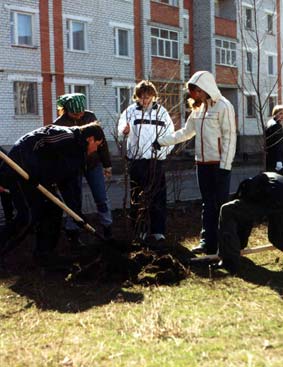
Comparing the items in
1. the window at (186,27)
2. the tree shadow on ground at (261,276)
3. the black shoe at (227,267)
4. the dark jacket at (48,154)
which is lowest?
the tree shadow on ground at (261,276)

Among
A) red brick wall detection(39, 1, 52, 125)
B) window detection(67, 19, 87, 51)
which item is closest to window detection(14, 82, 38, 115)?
red brick wall detection(39, 1, 52, 125)

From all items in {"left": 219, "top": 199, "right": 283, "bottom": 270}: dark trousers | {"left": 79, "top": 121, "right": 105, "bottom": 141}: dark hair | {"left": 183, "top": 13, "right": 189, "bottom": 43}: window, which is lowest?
{"left": 219, "top": 199, "right": 283, "bottom": 270}: dark trousers

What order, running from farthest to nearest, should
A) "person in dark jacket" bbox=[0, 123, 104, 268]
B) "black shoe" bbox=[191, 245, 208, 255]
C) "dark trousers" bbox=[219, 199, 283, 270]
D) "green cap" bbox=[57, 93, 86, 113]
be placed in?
1. "green cap" bbox=[57, 93, 86, 113]
2. "black shoe" bbox=[191, 245, 208, 255]
3. "person in dark jacket" bbox=[0, 123, 104, 268]
4. "dark trousers" bbox=[219, 199, 283, 270]

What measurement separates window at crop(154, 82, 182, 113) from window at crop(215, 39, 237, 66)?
27.5 metres

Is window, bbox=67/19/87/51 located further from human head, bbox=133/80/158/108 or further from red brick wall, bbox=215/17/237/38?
human head, bbox=133/80/158/108

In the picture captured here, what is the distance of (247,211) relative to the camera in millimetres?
5020

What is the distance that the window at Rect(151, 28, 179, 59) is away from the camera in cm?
2903

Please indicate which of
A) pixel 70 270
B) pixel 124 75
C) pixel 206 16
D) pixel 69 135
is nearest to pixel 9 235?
pixel 70 270

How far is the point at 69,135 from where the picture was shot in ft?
16.7

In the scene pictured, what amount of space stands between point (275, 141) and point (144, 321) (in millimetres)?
4805

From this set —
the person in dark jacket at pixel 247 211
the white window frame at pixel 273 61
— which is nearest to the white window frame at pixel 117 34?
the white window frame at pixel 273 61

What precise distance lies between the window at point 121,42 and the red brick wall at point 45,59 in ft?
12.8

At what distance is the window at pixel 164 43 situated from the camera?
95.2 ft

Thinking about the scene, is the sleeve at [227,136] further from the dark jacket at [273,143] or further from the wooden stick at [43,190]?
the dark jacket at [273,143]
